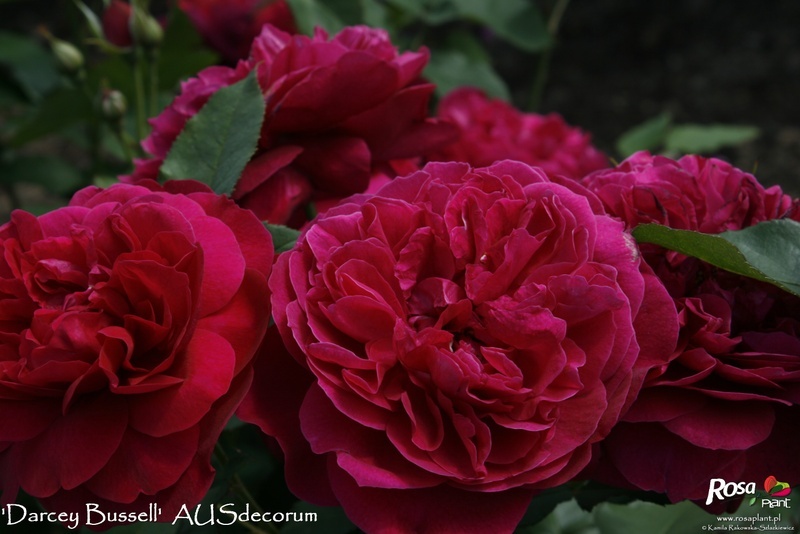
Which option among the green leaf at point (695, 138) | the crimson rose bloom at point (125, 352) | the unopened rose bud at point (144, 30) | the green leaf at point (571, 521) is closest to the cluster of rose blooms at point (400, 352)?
the crimson rose bloom at point (125, 352)

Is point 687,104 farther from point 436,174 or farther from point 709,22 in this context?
point 436,174

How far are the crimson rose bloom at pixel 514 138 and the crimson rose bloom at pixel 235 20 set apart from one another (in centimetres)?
21

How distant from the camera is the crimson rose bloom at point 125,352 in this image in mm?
348

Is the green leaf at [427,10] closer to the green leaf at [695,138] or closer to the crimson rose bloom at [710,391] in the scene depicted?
the green leaf at [695,138]

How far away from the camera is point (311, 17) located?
0.84m

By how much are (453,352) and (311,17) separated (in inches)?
22.8

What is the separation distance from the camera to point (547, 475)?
331 millimetres

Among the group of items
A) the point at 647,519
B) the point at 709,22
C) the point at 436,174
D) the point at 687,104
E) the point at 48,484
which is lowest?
the point at 687,104

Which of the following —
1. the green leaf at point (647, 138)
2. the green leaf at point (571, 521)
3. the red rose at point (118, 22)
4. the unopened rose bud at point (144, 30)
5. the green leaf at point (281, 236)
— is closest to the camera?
the green leaf at point (281, 236)

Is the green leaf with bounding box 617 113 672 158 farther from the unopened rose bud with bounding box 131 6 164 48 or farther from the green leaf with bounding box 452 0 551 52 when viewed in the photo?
the unopened rose bud with bounding box 131 6 164 48

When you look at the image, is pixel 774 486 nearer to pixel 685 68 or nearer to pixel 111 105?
pixel 111 105

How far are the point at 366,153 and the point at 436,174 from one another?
0.11m

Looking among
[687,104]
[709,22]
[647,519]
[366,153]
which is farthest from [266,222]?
[709,22]

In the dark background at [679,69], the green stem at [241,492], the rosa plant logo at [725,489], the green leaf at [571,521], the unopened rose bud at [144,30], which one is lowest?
the dark background at [679,69]
